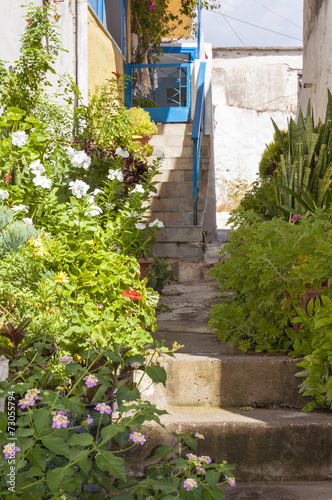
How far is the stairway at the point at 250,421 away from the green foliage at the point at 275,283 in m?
0.13

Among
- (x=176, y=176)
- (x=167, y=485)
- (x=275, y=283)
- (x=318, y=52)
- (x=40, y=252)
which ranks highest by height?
(x=318, y=52)

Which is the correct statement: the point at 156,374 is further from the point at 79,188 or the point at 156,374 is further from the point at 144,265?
the point at 144,265

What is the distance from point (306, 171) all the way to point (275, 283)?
4.55 feet

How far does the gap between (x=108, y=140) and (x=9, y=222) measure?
2128 millimetres

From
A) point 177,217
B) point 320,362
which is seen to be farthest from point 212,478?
point 177,217

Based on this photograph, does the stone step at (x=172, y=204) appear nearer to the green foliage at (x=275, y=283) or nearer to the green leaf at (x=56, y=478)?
the green foliage at (x=275, y=283)

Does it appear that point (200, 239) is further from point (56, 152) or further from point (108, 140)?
point (56, 152)

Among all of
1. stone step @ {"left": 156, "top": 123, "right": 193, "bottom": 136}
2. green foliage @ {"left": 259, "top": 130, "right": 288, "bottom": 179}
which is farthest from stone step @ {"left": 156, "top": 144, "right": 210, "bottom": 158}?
green foliage @ {"left": 259, "top": 130, "right": 288, "bottom": 179}

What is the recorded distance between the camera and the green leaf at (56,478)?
1411mm

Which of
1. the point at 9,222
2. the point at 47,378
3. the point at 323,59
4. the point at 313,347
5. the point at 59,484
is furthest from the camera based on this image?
the point at 323,59

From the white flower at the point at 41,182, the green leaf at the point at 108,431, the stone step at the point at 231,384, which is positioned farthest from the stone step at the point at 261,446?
the white flower at the point at 41,182

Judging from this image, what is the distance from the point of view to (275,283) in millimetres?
2584

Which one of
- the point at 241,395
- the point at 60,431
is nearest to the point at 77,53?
the point at 241,395

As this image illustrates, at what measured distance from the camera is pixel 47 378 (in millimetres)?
1824
